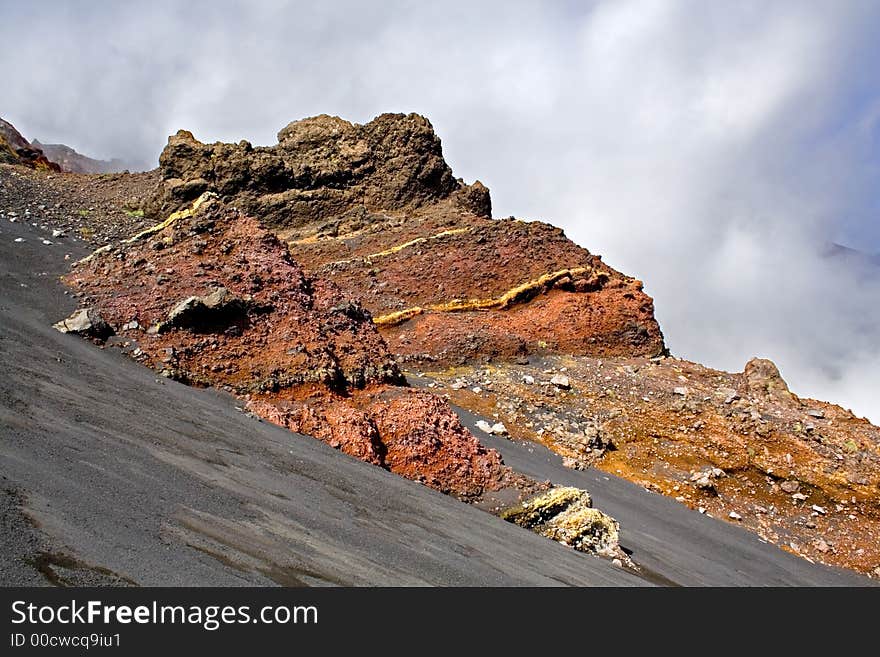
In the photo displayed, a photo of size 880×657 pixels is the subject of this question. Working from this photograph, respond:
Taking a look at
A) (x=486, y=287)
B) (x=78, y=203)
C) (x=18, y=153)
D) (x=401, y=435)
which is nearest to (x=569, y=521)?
(x=401, y=435)

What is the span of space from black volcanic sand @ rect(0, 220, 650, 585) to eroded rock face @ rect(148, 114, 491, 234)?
1699cm

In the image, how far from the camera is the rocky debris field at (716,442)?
627 inches

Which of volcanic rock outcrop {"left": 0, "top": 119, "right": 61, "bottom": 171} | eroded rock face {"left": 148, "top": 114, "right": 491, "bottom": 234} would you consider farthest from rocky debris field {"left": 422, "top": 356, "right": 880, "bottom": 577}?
volcanic rock outcrop {"left": 0, "top": 119, "right": 61, "bottom": 171}

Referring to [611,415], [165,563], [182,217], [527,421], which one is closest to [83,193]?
[182,217]

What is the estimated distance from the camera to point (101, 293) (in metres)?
12.4

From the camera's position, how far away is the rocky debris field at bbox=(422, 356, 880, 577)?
52.2 feet

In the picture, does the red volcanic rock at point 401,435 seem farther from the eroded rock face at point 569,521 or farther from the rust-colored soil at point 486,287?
the rust-colored soil at point 486,287

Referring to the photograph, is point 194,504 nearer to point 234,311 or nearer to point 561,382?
point 234,311

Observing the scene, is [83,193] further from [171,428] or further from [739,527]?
[739,527]

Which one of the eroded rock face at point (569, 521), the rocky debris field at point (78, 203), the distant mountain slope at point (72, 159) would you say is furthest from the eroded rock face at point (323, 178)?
the distant mountain slope at point (72, 159)

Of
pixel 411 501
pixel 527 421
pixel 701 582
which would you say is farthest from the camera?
pixel 527 421

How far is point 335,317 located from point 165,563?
9.31m

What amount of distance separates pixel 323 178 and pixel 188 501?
79.7ft

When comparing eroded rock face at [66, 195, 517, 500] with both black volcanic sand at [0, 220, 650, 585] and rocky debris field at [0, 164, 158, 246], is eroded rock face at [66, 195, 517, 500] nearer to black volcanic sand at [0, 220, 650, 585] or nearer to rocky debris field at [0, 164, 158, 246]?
black volcanic sand at [0, 220, 650, 585]
